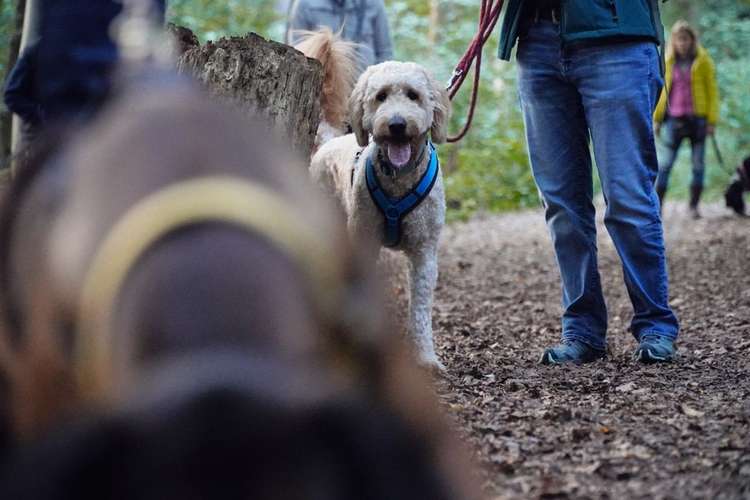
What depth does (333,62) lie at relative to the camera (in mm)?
5449

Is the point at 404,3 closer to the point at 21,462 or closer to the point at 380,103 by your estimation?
the point at 380,103

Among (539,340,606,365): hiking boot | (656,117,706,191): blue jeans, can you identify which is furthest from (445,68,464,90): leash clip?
(656,117,706,191): blue jeans

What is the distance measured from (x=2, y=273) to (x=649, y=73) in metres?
3.33

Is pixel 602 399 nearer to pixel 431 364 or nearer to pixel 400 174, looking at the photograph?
pixel 431 364

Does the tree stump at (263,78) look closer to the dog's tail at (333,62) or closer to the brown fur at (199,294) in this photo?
the dog's tail at (333,62)

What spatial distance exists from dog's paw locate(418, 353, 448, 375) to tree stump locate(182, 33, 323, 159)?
1.08 m

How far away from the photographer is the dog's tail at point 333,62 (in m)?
5.40

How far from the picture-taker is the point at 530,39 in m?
4.48

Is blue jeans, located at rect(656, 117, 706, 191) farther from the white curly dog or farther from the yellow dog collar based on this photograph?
the yellow dog collar

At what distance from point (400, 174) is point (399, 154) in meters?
0.10

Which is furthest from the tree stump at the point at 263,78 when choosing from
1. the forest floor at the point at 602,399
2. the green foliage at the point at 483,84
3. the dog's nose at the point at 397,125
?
the green foliage at the point at 483,84

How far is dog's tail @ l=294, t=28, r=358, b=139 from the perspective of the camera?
5.40 m

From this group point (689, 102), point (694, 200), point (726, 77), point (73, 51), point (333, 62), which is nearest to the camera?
point (73, 51)

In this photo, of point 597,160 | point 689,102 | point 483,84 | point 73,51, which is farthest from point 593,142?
point 483,84
